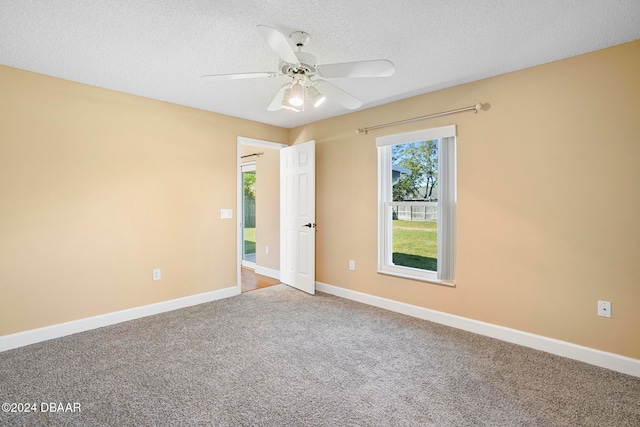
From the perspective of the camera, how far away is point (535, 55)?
7.92 ft

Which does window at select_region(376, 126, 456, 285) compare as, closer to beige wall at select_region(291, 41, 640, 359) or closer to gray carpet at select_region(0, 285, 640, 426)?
beige wall at select_region(291, 41, 640, 359)

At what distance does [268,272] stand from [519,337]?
3.70 m

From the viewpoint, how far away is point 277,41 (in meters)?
1.62

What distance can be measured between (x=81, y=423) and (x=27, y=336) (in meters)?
1.54

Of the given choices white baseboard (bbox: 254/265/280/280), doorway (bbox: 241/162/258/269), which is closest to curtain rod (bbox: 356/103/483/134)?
white baseboard (bbox: 254/265/280/280)

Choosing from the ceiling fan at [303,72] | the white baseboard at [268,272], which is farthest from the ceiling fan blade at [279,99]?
the white baseboard at [268,272]

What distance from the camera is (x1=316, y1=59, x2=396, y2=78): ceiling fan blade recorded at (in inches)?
70.9

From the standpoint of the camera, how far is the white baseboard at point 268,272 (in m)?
5.11

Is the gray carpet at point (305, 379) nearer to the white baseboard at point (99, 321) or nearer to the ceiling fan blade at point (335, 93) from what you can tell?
the white baseboard at point (99, 321)

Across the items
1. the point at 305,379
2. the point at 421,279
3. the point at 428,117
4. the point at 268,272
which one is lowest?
the point at 305,379

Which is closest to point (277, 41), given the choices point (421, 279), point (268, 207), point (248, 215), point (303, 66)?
point (303, 66)

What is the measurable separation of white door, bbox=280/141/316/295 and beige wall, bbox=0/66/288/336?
864 millimetres

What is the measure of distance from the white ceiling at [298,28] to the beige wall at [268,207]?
2294mm

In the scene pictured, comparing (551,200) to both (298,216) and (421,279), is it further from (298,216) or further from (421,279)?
(298,216)
